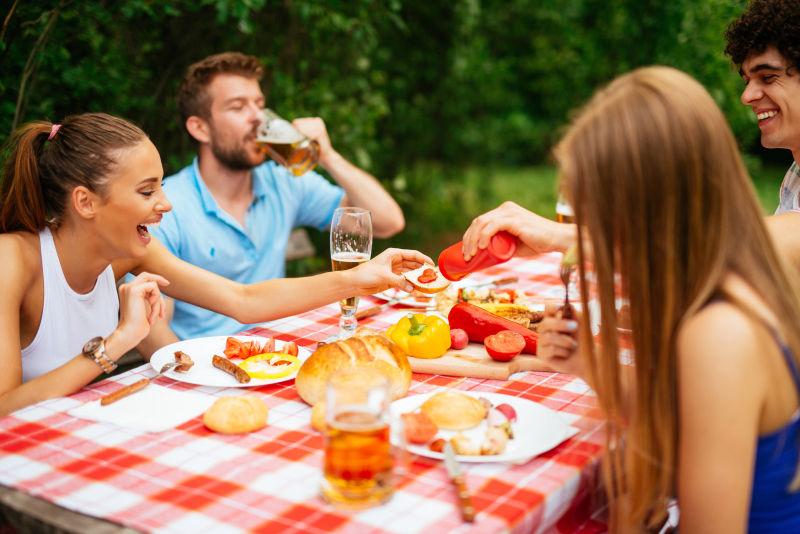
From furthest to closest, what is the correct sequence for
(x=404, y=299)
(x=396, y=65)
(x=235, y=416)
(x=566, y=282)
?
(x=396, y=65) < (x=404, y=299) < (x=566, y=282) < (x=235, y=416)

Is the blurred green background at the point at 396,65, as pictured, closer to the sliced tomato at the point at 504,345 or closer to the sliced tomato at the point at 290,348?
the sliced tomato at the point at 504,345

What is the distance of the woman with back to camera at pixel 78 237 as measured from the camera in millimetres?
2381

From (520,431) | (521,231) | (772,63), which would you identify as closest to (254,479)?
(520,431)

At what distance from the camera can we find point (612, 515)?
167 cm

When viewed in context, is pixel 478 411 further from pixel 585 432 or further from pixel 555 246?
pixel 555 246

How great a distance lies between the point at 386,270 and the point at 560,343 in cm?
83

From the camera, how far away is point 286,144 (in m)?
3.31

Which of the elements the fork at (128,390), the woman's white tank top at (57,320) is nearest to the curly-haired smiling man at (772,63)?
the fork at (128,390)

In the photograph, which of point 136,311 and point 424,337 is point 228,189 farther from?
point 424,337

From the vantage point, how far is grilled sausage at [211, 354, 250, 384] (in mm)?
2055

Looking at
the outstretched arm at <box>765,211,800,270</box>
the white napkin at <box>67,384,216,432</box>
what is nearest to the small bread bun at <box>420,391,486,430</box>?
the white napkin at <box>67,384,216,432</box>

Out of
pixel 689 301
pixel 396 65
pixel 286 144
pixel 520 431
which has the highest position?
pixel 396 65

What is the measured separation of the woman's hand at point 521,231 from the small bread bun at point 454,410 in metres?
0.54

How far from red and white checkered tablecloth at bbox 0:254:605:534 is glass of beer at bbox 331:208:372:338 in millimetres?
562
